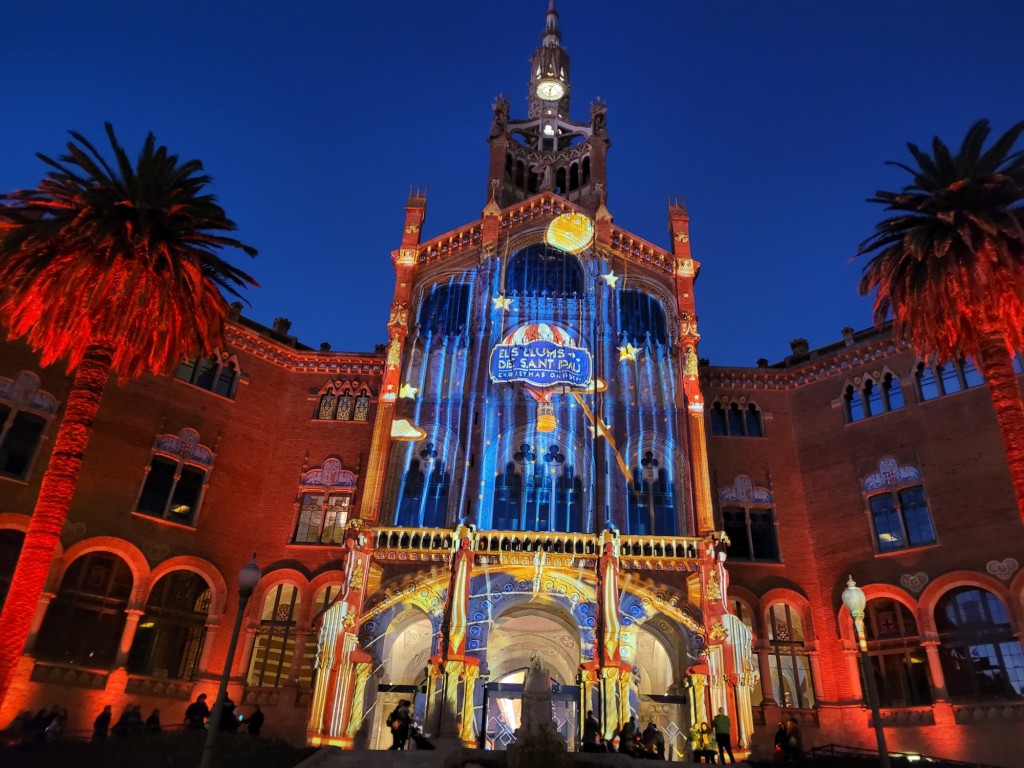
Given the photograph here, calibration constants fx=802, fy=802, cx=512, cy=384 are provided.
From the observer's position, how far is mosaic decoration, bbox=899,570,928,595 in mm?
28344

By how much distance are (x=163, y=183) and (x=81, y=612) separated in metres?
14.7

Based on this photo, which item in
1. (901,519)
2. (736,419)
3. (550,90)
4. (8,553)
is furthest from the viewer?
(550,90)

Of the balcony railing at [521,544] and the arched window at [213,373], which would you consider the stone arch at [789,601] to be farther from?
the arched window at [213,373]

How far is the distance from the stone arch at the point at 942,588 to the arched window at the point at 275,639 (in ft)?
74.8

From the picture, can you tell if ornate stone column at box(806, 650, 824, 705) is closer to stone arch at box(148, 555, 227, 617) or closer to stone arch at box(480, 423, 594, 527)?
stone arch at box(480, 423, 594, 527)

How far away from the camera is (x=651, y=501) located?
101 ft

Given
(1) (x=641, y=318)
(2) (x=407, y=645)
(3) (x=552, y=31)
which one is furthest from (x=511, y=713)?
(3) (x=552, y=31)

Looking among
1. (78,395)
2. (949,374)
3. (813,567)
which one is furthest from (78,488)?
(949,374)

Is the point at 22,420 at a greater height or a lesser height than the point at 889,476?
lesser

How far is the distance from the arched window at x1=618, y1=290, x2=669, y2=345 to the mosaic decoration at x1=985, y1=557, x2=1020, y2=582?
46.5 feet

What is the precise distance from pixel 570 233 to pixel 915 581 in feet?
64.7

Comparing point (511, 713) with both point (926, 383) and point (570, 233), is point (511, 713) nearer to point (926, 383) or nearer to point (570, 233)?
point (570, 233)

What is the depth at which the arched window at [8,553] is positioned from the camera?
25.1 m

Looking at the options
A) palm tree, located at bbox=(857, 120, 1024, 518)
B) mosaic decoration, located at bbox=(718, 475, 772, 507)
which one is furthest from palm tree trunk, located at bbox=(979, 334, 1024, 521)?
mosaic decoration, located at bbox=(718, 475, 772, 507)
